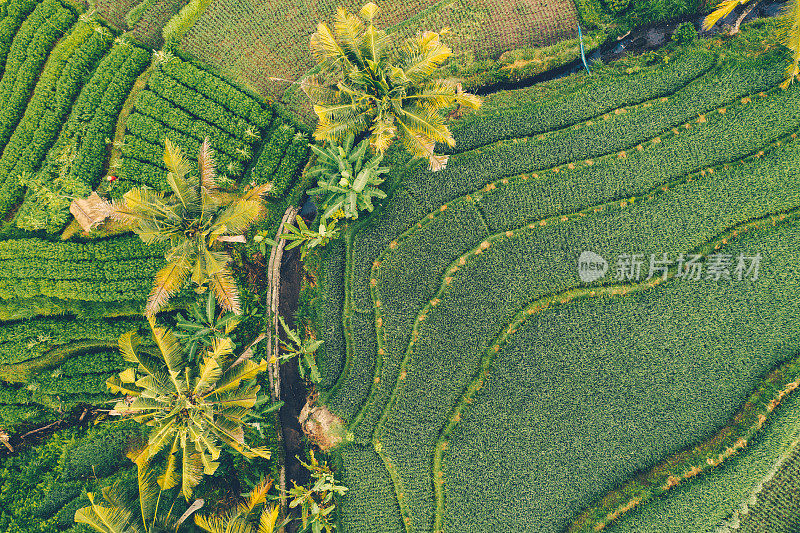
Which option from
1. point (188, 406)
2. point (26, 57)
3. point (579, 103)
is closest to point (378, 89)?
point (579, 103)

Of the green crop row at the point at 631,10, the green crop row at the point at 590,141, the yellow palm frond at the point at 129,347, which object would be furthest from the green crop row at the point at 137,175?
the green crop row at the point at 631,10

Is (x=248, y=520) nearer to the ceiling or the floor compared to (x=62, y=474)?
nearer to the ceiling

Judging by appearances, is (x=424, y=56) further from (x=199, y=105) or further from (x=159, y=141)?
(x=159, y=141)

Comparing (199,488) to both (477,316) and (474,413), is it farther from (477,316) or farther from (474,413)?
(477,316)

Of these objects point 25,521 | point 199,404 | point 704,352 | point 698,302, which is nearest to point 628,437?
point 704,352

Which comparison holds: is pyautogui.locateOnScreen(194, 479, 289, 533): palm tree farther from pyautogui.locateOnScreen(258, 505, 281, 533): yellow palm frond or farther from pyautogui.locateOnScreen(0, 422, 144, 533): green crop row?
pyautogui.locateOnScreen(0, 422, 144, 533): green crop row
